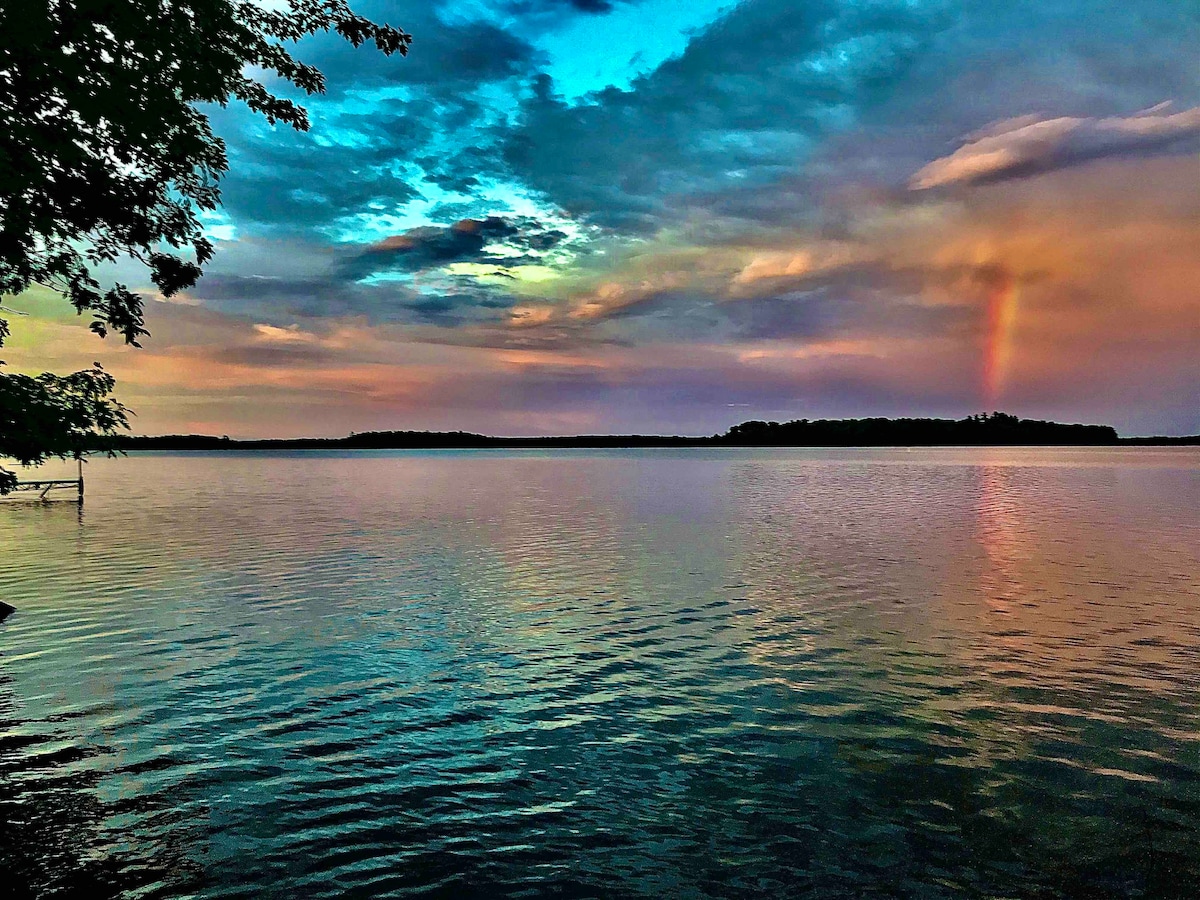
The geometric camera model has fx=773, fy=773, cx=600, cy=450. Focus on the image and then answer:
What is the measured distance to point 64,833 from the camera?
35.9ft

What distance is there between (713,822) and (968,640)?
14533mm

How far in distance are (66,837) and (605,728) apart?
29.2 ft

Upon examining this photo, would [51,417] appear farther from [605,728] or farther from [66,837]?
[605,728]

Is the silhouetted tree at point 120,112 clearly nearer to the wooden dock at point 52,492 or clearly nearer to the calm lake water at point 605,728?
the calm lake water at point 605,728

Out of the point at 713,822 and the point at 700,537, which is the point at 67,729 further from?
the point at 700,537

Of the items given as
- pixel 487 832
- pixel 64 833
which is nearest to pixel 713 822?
pixel 487 832

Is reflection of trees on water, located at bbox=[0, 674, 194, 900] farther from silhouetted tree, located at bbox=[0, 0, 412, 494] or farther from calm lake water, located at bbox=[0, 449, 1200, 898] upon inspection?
silhouetted tree, located at bbox=[0, 0, 412, 494]

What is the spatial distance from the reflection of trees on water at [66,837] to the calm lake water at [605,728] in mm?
57

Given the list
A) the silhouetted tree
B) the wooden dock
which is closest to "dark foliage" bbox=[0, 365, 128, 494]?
the silhouetted tree

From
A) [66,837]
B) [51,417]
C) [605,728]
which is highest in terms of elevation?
[51,417]

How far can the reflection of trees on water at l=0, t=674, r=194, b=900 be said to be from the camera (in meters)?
9.70

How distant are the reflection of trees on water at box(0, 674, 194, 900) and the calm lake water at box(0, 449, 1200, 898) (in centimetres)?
6

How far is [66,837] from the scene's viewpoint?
10.8 m

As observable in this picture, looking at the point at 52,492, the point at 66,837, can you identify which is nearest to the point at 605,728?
the point at 66,837
